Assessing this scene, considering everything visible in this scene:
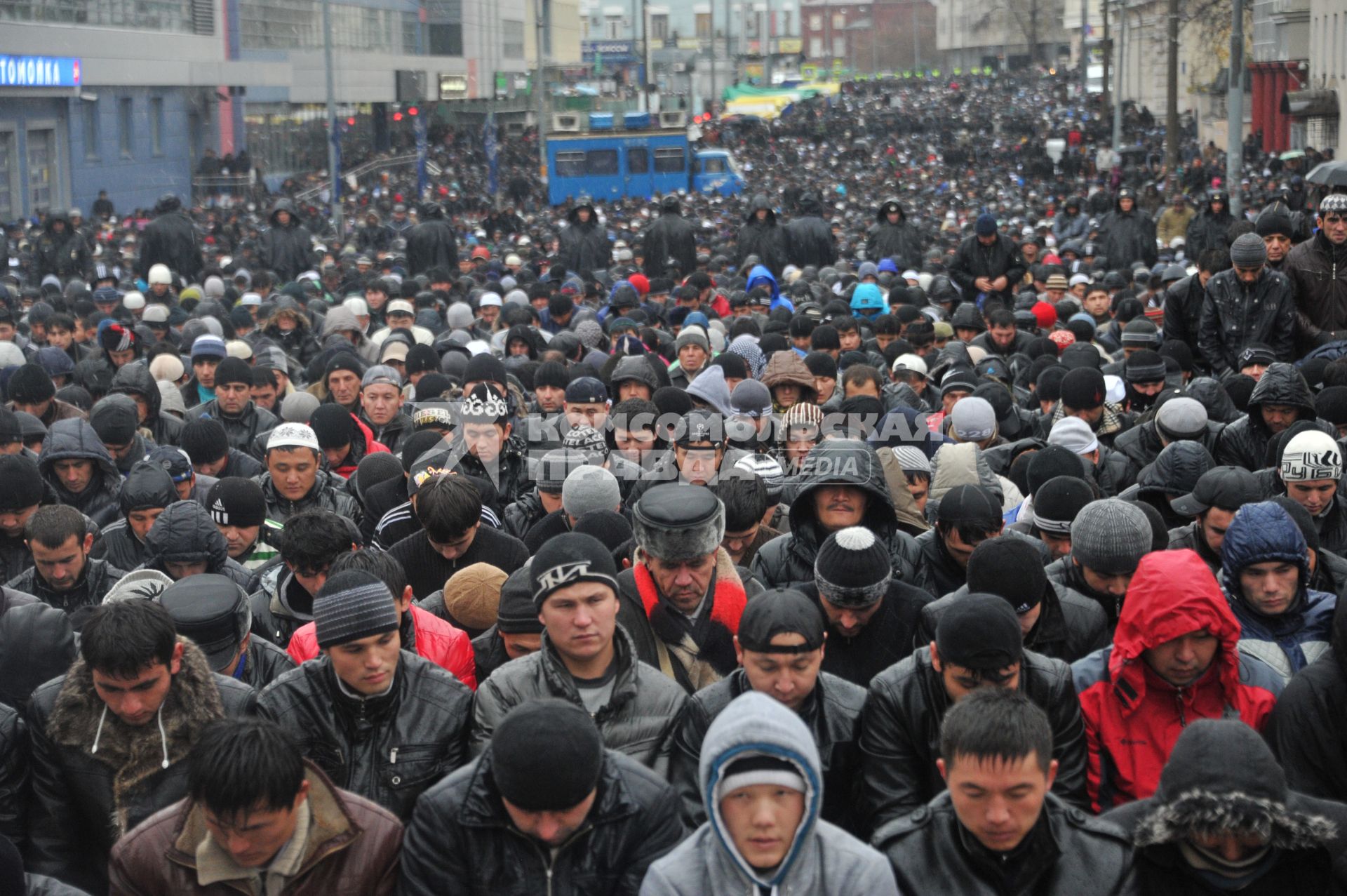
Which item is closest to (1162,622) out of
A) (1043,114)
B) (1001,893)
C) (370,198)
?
(1001,893)

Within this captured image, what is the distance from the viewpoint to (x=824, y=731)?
15.7 feet

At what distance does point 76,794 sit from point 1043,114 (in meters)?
68.2

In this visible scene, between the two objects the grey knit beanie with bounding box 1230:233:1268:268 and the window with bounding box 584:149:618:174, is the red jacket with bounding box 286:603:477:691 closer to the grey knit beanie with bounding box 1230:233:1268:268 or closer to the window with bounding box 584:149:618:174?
the grey knit beanie with bounding box 1230:233:1268:268

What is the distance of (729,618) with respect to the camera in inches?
225

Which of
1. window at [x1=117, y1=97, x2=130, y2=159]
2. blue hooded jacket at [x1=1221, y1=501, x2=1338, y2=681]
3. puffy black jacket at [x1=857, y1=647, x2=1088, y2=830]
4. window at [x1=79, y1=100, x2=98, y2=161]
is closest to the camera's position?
puffy black jacket at [x1=857, y1=647, x2=1088, y2=830]

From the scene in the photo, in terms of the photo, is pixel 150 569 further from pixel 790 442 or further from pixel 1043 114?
pixel 1043 114

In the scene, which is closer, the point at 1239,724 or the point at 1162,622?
the point at 1239,724

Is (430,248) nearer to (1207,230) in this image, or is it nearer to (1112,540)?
(1207,230)

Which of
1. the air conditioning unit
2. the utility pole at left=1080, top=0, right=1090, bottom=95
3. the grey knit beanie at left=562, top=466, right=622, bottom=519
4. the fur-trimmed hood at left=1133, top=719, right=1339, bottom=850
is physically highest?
the utility pole at left=1080, top=0, right=1090, bottom=95

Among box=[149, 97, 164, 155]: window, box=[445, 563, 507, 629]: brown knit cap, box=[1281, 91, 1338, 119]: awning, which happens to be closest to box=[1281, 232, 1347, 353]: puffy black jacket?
box=[445, 563, 507, 629]: brown knit cap

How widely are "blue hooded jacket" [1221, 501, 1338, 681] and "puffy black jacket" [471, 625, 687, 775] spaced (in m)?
1.94

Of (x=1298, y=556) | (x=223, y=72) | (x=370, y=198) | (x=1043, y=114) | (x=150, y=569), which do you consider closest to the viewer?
(x=1298, y=556)

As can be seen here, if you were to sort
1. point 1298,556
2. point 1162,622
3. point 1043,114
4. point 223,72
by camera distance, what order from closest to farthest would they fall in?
point 1162,622 < point 1298,556 < point 223,72 < point 1043,114

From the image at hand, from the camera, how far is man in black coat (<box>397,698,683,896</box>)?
3.99 m
